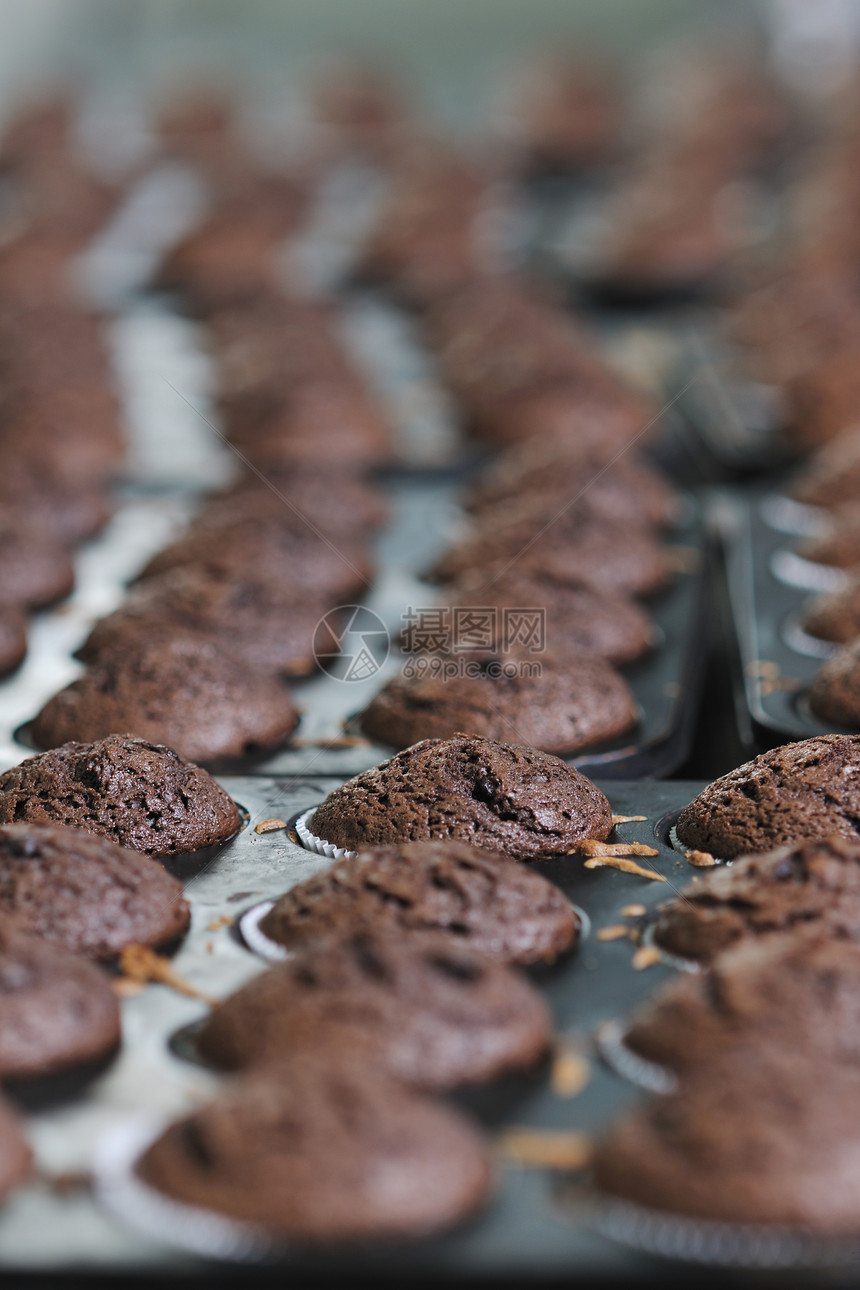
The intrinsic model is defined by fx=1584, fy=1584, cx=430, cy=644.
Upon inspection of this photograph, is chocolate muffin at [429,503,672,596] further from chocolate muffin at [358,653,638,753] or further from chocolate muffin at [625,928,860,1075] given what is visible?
chocolate muffin at [625,928,860,1075]

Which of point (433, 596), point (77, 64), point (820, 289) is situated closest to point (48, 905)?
point (433, 596)

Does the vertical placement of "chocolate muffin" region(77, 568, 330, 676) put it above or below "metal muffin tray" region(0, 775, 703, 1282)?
above

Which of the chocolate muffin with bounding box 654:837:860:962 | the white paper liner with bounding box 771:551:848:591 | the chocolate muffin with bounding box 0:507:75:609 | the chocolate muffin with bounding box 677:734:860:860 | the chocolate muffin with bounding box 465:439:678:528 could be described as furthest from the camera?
the chocolate muffin with bounding box 465:439:678:528

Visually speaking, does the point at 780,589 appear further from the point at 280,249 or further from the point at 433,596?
the point at 280,249

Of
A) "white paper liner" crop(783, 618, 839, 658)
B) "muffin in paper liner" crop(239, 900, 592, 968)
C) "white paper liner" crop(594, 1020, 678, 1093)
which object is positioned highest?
"white paper liner" crop(594, 1020, 678, 1093)

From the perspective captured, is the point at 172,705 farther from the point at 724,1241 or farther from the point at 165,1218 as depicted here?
the point at 724,1241

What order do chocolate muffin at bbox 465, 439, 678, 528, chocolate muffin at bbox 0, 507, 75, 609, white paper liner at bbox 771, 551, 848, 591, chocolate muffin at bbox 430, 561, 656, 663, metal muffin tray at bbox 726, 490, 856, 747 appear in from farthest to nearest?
chocolate muffin at bbox 465, 439, 678, 528 < white paper liner at bbox 771, 551, 848, 591 < chocolate muffin at bbox 0, 507, 75, 609 < chocolate muffin at bbox 430, 561, 656, 663 < metal muffin tray at bbox 726, 490, 856, 747

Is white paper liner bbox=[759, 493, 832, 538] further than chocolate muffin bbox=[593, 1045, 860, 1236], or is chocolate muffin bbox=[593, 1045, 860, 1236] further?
white paper liner bbox=[759, 493, 832, 538]

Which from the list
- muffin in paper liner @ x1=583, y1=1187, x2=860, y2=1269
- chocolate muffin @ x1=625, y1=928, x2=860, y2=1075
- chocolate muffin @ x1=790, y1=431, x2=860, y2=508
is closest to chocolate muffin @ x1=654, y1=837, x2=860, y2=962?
chocolate muffin @ x1=625, y1=928, x2=860, y2=1075
